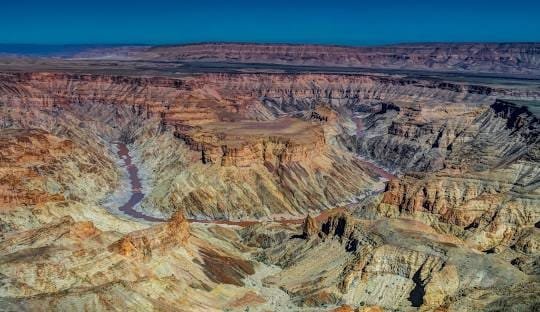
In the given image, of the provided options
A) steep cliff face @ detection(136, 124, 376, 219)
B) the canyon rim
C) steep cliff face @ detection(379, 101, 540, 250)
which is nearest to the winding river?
the canyon rim

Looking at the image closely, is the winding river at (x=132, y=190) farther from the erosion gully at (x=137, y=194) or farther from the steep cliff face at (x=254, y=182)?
the steep cliff face at (x=254, y=182)

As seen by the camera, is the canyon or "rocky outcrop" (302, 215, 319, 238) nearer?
the canyon

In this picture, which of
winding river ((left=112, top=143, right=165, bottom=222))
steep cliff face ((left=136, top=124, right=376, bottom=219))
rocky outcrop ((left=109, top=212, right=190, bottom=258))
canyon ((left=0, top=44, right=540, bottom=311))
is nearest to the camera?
canyon ((left=0, top=44, right=540, bottom=311))

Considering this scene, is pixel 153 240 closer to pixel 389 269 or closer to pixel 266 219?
pixel 389 269

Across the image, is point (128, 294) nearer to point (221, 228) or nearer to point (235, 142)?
point (221, 228)

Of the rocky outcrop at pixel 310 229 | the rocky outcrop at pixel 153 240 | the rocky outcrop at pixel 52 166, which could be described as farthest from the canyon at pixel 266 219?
the rocky outcrop at pixel 52 166

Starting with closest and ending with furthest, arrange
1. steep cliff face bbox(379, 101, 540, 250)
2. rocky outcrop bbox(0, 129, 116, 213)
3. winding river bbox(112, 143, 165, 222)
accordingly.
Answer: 1. steep cliff face bbox(379, 101, 540, 250)
2. rocky outcrop bbox(0, 129, 116, 213)
3. winding river bbox(112, 143, 165, 222)

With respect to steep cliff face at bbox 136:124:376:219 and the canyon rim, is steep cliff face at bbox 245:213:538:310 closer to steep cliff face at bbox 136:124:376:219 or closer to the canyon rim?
the canyon rim

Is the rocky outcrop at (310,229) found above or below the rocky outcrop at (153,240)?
below

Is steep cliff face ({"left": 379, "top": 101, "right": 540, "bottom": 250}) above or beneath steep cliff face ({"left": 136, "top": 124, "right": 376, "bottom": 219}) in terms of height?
above

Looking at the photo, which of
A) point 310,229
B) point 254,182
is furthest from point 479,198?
point 254,182

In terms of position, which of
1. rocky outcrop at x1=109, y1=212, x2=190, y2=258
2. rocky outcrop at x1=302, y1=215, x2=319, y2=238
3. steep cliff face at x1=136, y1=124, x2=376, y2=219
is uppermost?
rocky outcrop at x1=109, y1=212, x2=190, y2=258

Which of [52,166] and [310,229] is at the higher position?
[310,229]
